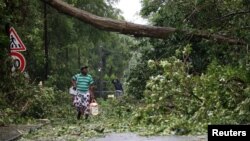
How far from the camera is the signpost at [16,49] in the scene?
12.9 meters

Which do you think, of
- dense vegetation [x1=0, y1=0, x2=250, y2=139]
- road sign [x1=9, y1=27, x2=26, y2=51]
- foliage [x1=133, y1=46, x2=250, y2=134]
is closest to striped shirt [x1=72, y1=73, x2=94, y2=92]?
dense vegetation [x1=0, y1=0, x2=250, y2=139]

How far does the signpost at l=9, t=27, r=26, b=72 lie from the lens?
42.3 ft

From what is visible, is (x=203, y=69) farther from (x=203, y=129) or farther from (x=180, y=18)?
(x=203, y=129)

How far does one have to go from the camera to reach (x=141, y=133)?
9.45 m

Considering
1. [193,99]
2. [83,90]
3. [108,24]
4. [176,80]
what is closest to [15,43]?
[83,90]

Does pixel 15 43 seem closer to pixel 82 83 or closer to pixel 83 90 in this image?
pixel 82 83

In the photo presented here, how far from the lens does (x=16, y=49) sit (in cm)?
1300

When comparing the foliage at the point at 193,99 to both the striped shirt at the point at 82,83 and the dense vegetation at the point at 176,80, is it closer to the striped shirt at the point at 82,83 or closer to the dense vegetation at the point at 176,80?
the dense vegetation at the point at 176,80

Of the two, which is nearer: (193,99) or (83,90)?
(193,99)

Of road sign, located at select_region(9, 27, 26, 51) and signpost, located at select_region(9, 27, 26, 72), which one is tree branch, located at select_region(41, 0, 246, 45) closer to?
signpost, located at select_region(9, 27, 26, 72)

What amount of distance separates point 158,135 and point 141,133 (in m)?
0.47

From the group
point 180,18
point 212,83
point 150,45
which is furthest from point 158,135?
point 150,45

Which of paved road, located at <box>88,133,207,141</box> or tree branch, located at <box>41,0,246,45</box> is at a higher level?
tree branch, located at <box>41,0,246,45</box>

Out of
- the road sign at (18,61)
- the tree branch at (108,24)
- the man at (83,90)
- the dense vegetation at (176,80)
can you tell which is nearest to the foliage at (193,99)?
the dense vegetation at (176,80)
